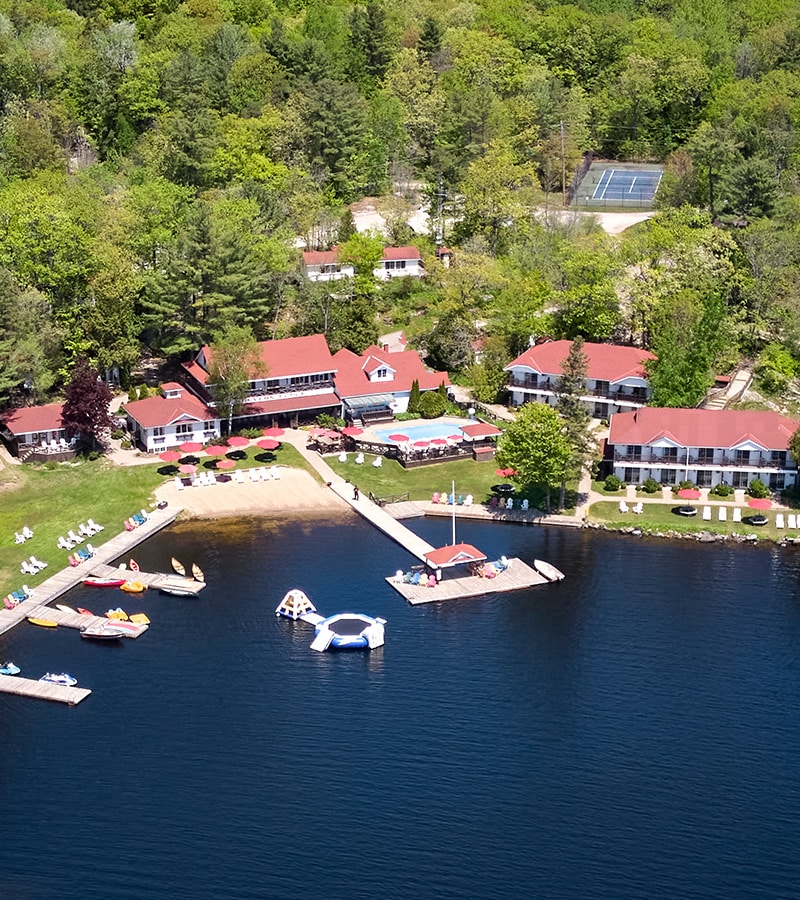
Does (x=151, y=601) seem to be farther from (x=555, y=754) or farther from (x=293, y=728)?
(x=555, y=754)

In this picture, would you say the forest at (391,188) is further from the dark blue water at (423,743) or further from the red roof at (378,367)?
the dark blue water at (423,743)

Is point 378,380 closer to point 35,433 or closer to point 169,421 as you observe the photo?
point 169,421

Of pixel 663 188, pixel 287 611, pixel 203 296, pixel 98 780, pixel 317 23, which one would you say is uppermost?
pixel 317 23

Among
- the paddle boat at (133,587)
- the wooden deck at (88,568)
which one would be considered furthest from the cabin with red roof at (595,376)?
the paddle boat at (133,587)

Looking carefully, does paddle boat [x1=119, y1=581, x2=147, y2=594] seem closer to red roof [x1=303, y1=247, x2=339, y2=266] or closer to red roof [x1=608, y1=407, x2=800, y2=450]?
red roof [x1=608, y1=407, x2=800, y2=450]

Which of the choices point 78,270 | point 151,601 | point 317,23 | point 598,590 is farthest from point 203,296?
point 317,23

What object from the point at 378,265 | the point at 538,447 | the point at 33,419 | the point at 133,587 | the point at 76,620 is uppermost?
the point at 378,265

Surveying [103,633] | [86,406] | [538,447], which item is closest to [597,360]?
[538,447]

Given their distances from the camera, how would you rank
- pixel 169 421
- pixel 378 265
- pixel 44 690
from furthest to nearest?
pixel 378 265 < pixel 169 421 < pixel 44 690
